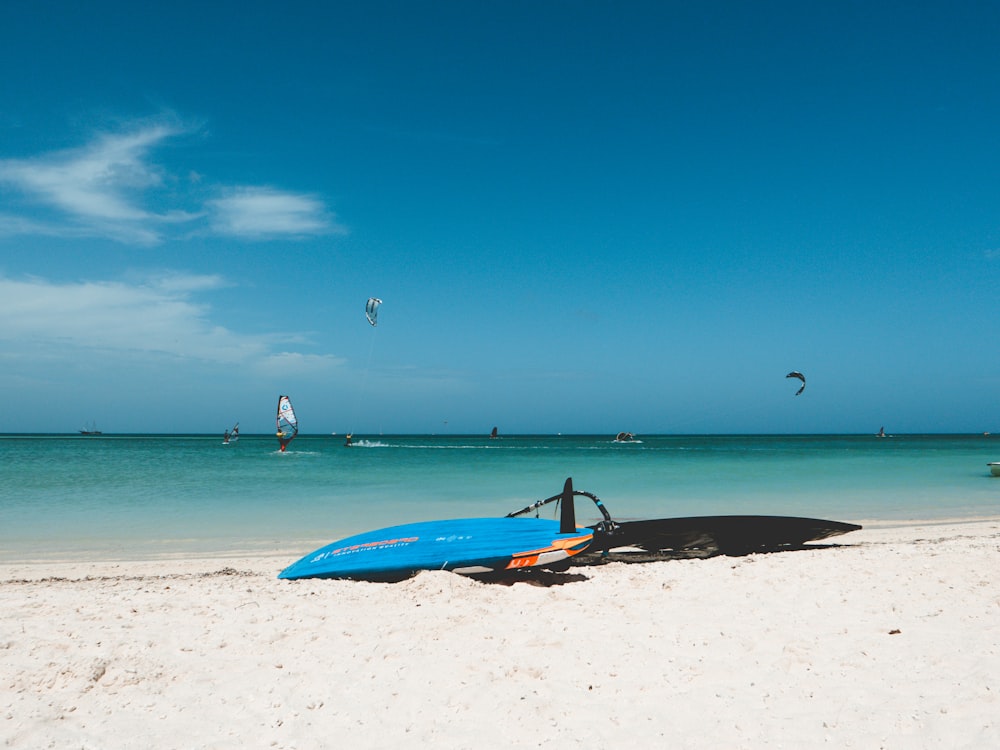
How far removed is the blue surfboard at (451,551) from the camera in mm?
5805

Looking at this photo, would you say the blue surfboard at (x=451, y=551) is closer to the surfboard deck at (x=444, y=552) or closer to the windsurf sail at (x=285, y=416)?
the surfboard deck at (x=444, y=552)

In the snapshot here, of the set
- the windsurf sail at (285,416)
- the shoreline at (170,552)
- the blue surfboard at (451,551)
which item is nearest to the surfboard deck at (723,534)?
the shoreline at (170,552)

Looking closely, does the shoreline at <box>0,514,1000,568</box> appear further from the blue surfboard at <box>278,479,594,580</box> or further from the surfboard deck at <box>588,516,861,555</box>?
the blue surfboard at <box>278,479,594,580</box>

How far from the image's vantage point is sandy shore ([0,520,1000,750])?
2.75m

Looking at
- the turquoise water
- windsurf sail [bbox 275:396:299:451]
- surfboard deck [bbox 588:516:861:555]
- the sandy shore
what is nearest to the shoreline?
the turquoise water

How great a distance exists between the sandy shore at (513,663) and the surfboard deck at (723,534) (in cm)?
160

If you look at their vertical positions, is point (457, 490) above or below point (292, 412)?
below

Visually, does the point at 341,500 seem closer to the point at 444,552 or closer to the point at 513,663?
the point at 444,552

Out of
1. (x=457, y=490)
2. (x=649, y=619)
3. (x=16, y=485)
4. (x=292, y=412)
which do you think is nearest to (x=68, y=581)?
(x=649, y=619)

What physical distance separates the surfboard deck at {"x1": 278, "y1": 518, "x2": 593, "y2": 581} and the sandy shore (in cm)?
43

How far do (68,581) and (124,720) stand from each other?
13.9ft

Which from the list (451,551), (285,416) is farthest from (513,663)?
(285,416)

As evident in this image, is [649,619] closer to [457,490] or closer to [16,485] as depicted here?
[457,490]

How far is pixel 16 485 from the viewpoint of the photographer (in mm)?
16953
